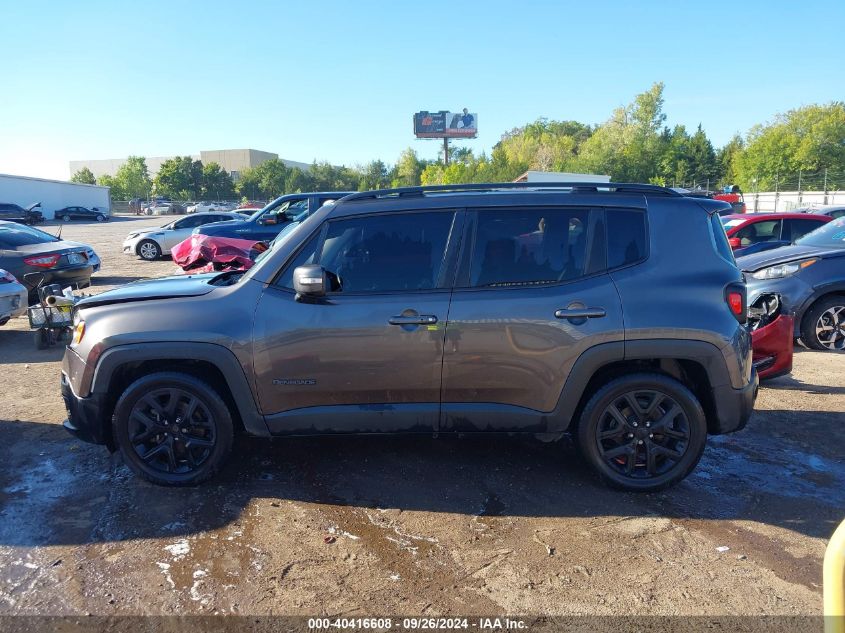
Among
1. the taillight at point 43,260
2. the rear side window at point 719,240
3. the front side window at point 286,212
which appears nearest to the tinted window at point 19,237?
the taillight at point 43,260

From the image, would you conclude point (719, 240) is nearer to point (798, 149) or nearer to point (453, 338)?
point (453, 338)

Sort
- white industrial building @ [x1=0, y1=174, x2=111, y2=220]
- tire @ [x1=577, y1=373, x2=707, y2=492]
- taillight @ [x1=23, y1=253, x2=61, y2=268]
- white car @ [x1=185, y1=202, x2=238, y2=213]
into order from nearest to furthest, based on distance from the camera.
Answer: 1. tire @ [x1=577, y1=373, x2=707, y2=492]
2. taillight @ [x1=23, y1=253, x2=61, y2=268]
3. white car @ [x1=185, y1=202, x2=238, y2=213]
4. white industrial building @ [x1=0, y1=174, x2=111, y2=220]

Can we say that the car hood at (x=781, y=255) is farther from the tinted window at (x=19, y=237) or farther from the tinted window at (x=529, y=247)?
the tinted window at (x=19, y=237)

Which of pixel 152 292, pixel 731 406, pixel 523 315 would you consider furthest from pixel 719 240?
pixel 152 292

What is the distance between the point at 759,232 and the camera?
453 inches

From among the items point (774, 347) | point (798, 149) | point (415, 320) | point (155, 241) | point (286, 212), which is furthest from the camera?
point (798, 149)

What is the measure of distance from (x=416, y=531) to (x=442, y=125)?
267ft

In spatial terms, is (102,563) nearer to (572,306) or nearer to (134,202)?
(572,306)

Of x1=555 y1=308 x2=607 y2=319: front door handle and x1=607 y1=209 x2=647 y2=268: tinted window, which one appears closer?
x1=555 y1=308 x2=607 y2=319: front door handle

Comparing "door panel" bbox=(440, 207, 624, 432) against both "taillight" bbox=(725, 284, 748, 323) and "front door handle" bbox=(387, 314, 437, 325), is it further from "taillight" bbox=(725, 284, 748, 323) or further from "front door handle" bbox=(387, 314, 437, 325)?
"taillight" bbox=(725, 284, 748, 323)

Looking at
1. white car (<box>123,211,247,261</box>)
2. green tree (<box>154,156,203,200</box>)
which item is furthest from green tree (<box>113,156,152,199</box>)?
white car (<box>123,211,247,261</box>)

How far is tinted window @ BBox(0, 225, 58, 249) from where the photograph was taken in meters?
11.1

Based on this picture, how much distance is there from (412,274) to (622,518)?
1926 millimetres

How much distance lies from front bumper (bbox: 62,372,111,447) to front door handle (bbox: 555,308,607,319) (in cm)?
289
